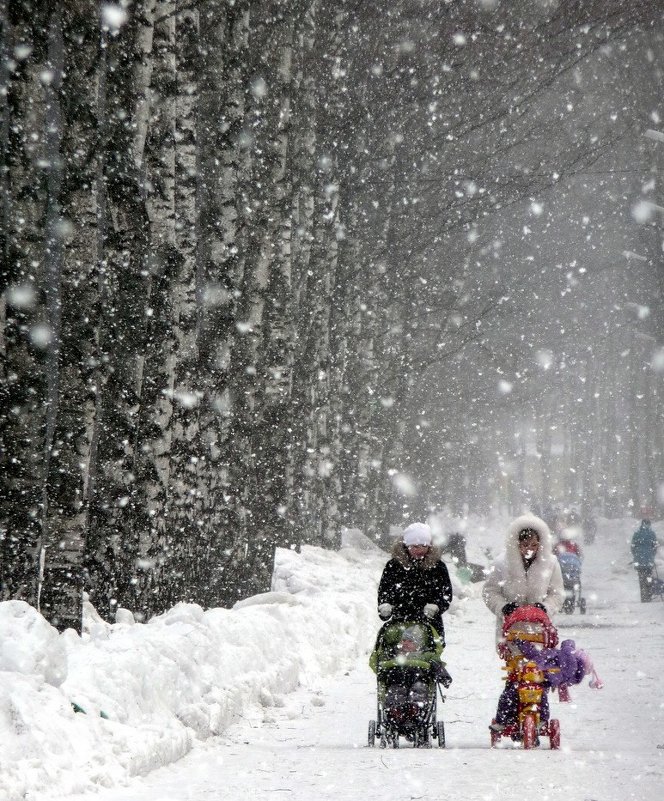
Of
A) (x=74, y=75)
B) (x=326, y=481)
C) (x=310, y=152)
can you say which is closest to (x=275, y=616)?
(x=74, y=75)

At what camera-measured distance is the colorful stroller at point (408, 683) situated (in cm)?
852

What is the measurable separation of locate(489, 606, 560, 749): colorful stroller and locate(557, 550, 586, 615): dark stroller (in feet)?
45.7

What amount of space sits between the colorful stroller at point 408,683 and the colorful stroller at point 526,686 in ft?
1.47

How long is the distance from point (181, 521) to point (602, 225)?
44.0 m

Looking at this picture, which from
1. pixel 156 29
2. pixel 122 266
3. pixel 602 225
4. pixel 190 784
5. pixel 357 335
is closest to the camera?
pixel 190 784

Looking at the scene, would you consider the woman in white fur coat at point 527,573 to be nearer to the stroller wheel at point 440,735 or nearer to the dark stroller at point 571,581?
the stroller wheel at point 440,735

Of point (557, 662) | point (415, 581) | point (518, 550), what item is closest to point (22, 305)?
point (415, 581)

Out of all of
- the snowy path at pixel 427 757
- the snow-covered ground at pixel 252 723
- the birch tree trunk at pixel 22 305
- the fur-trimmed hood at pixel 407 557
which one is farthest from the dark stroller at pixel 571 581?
the birch tree trunk at pixel 22 305

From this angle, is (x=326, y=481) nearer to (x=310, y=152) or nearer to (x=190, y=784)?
(x=310, y=152)

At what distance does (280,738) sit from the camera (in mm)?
8859

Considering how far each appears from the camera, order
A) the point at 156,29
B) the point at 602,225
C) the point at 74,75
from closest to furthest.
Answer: the point at 74,75, the point at 156,29, the point at 602,225

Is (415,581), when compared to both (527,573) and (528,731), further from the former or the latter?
(528,731)

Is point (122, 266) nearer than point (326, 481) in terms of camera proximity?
Yes

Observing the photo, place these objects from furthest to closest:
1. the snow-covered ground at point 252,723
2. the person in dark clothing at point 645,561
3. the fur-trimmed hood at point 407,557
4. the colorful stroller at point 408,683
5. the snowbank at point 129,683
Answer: the person in dark clothing at point 645,561 → the fur-trimmed hood at point 407,557 → the colorful stroller at point 408,683 → the snow-covered ground at point 252,723 → the snowbank at point 129,683
